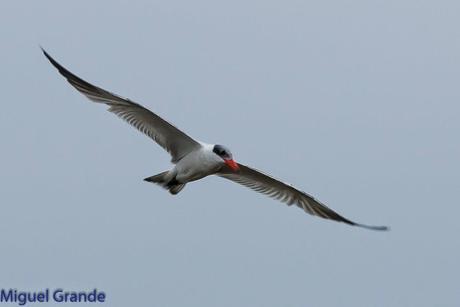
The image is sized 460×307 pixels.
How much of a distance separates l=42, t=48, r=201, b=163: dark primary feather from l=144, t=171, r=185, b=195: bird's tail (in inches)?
12.5

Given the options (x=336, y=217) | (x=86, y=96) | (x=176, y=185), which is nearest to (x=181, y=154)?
(x=176, y=185)

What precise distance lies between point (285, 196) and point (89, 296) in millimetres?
3946

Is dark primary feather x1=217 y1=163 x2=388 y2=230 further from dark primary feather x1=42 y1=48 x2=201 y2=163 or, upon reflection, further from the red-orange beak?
dark primary feather x1=42 y1=48 x2=201 y2=163

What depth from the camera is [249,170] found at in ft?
51.6

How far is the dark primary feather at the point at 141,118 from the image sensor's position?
46.8 feet

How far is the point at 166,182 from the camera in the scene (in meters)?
15.2

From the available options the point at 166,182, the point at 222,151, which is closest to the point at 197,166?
the point at 222,151

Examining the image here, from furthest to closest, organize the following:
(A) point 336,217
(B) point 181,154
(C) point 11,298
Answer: (A) point 336,217, (B) point 181,154, (C) point 11,298

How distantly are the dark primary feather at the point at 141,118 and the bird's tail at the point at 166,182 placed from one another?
32cm

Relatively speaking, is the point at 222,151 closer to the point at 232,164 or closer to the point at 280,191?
the point at 232,164

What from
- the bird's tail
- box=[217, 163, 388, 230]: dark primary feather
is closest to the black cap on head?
the bird's tail

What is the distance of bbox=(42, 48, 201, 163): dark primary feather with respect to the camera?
14258mm

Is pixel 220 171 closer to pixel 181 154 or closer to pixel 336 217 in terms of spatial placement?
pixel 181 154

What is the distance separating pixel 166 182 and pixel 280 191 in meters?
2.21
